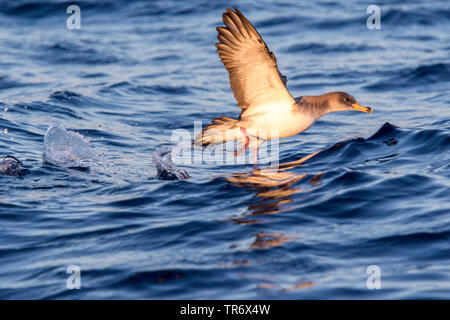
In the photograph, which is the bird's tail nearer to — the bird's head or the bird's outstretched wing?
the bird's outstretched wing

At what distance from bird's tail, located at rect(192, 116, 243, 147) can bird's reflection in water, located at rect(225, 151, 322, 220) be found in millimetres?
492

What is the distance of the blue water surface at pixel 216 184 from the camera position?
208 inches

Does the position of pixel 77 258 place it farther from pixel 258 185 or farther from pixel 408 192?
pixel 408 192

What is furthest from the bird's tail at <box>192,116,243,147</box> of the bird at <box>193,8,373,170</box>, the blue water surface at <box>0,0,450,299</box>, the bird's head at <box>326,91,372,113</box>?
the bird's head at <box>326,91,372,113</box>

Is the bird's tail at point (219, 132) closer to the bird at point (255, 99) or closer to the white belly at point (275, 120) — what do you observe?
the bird at point (255, 99)

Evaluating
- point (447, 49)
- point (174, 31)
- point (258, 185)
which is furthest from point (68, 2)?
point (258, 185)

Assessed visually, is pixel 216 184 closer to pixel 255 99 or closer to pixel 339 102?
pixel 255 99

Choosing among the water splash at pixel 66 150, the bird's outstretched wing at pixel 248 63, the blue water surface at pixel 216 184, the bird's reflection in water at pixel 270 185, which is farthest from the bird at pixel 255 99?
the water splash at pixel 66 150

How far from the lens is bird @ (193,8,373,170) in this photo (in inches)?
275

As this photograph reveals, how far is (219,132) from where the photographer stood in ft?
26.8

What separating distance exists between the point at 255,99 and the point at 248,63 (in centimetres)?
71
